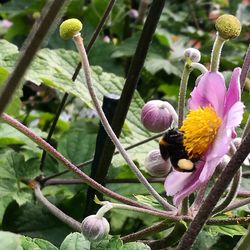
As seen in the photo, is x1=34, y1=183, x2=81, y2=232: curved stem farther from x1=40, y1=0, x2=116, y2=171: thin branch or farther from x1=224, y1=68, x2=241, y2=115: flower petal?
x1=224, y1=68, x2=241, y2=115: flower petal

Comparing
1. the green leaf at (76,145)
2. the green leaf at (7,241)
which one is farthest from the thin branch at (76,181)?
the green leaf at (7,241)

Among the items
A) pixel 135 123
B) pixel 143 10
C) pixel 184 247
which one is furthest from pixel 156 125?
pixel 143 10

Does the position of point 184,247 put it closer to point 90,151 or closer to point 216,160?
point 216,160

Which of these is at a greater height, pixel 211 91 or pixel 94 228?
pixel 211 91

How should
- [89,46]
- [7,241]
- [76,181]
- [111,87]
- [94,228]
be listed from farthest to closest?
1. [111,87]
2. [76,181]
3. [89,46]
4. [94,228]
5. [7,241]

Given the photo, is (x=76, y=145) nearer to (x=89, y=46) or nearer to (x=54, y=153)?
(x=89, y=46)

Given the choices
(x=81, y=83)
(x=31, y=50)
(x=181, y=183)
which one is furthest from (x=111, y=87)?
(x=31, y=50)

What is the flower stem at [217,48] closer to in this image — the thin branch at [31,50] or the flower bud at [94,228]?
the flower bud at [94,228]

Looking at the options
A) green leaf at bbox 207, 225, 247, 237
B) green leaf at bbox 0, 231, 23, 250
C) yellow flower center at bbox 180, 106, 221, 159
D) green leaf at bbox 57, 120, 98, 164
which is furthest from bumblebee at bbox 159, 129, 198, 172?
green leaf at bbox 57, 120, 98, 164
